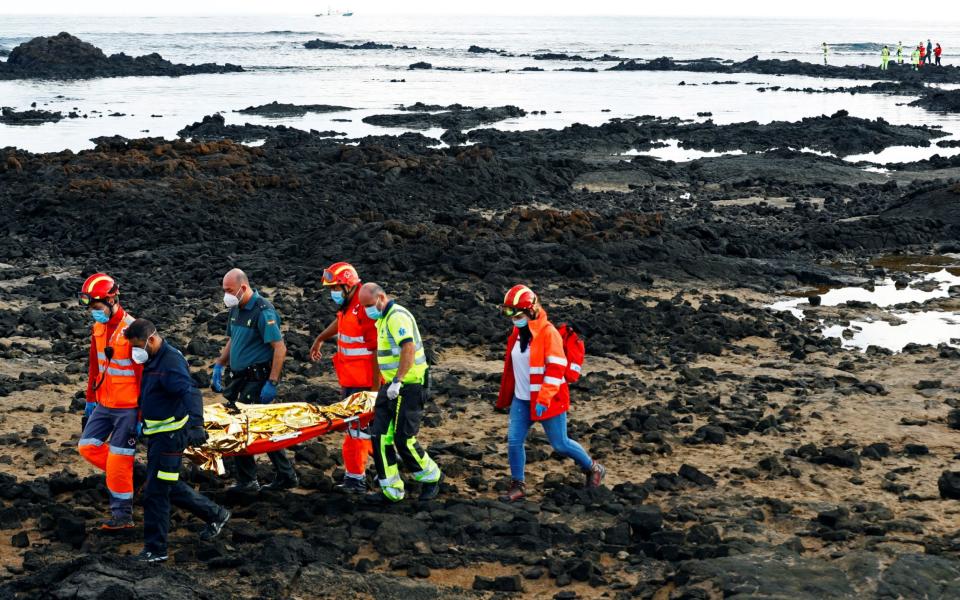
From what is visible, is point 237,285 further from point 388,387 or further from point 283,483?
point 283,483

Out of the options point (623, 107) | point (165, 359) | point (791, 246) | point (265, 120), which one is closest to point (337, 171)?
point (791, 246)

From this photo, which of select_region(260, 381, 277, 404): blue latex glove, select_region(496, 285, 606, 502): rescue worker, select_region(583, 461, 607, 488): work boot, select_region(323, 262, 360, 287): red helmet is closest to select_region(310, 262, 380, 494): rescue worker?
select_region(323, 262, 360, 287): red helmet

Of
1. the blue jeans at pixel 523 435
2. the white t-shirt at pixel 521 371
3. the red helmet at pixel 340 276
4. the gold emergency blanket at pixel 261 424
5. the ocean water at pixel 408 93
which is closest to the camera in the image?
the gold emergency blanket at pixel 261 424

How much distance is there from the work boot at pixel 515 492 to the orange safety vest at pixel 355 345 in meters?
1.55

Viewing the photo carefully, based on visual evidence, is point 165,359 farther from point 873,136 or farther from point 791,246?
point 873,136

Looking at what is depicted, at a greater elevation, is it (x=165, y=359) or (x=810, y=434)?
(x=165, y=359)

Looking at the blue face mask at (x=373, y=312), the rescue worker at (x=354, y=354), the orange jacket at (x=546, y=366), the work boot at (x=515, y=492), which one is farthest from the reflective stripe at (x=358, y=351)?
the work boot at (x=515, y=492)

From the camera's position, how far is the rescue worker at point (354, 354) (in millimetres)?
9922

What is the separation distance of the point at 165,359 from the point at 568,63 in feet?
335

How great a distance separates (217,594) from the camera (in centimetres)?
768

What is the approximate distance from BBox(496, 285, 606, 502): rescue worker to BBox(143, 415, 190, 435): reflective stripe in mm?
2751

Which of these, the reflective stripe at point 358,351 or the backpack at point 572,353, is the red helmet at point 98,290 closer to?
the reflective stripe at point 358,351

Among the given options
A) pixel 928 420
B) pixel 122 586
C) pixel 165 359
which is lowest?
pixel 928 420

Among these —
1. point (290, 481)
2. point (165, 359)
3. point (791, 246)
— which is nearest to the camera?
point (165, 359)
